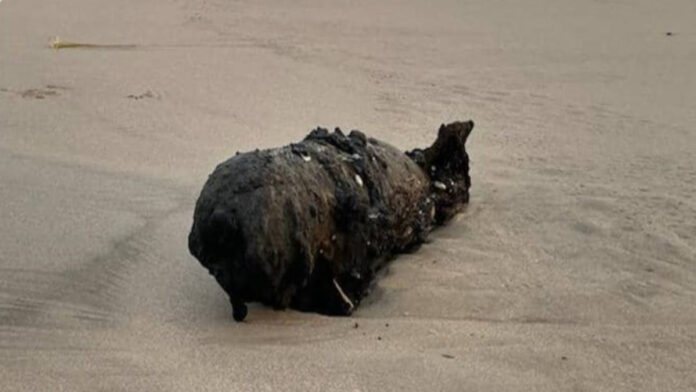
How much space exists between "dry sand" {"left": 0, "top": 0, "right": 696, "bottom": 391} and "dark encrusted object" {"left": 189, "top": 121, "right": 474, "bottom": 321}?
0.11 meters

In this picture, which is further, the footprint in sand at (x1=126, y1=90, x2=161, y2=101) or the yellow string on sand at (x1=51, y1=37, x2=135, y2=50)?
the yellow string on sand at (x1=51, y1=37, x2=135, y2=50)

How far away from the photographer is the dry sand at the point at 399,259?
Answer: 2648mm

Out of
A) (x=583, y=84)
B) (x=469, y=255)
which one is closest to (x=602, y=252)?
(x=469, y=255)

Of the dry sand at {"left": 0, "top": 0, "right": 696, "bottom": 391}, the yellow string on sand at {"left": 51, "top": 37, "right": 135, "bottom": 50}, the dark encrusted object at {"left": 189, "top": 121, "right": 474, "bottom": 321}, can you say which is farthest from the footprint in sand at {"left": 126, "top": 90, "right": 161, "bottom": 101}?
the dark encrusted object at {"left": 189, "top": 121, "right": 474, "bottom": 321}

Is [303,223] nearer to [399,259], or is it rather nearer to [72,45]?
[399,259]

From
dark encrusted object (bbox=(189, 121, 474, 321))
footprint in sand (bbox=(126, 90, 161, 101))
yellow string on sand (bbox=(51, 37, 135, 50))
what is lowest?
yellow string on sand (bbox=(51, 37, 135, 50))

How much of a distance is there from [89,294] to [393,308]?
0.94 meters

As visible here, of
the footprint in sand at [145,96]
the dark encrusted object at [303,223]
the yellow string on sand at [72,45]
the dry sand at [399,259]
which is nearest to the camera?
the dry sand at [399,259]

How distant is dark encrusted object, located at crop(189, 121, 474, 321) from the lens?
282 cm

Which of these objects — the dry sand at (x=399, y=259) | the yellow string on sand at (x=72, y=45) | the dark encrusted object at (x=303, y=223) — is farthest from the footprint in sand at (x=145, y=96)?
the dark encrusted object at (x=303, y=223)

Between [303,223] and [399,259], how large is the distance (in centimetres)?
68

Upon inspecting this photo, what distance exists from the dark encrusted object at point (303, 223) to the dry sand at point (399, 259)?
108 mm

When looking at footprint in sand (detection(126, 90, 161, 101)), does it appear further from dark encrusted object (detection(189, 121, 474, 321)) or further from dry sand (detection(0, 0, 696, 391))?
dark encrusted object (detection(189, 121, 474, 321))

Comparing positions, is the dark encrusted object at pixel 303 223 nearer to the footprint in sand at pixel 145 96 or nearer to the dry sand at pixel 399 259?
the dry sand at pixel 399 259
